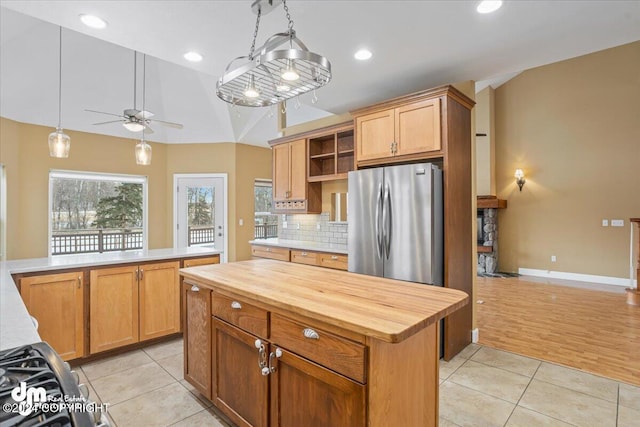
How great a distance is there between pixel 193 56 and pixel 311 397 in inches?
114

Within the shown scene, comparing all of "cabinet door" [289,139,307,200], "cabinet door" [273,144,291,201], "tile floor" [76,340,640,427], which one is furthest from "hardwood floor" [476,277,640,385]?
"cabinet door" [273,144,291,201]

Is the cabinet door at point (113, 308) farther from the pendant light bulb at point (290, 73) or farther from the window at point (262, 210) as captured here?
the window at point (262, 210)

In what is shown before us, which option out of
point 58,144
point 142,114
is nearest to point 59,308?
point 58,144

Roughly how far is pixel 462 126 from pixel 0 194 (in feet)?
19.8

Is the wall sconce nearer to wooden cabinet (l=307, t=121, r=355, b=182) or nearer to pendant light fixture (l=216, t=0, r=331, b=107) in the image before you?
wooden cabinet (l=307, t=121, r=355, b=182)

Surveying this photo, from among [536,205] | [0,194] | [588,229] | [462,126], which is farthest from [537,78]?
[0,194]

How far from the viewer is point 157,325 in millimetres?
3203

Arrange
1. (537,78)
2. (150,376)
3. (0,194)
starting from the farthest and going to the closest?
(537,78)
(0,194)
(150,376)

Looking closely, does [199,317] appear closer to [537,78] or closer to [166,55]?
[166,55]

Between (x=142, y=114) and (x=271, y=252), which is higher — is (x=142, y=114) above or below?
above

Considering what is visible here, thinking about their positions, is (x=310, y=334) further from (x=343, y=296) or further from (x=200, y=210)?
(x=200, y=210)

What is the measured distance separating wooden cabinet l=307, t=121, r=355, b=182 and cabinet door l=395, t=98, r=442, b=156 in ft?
3.19

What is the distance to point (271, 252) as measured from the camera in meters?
4.60

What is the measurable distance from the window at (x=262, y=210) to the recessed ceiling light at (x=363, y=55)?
440 centimetres
